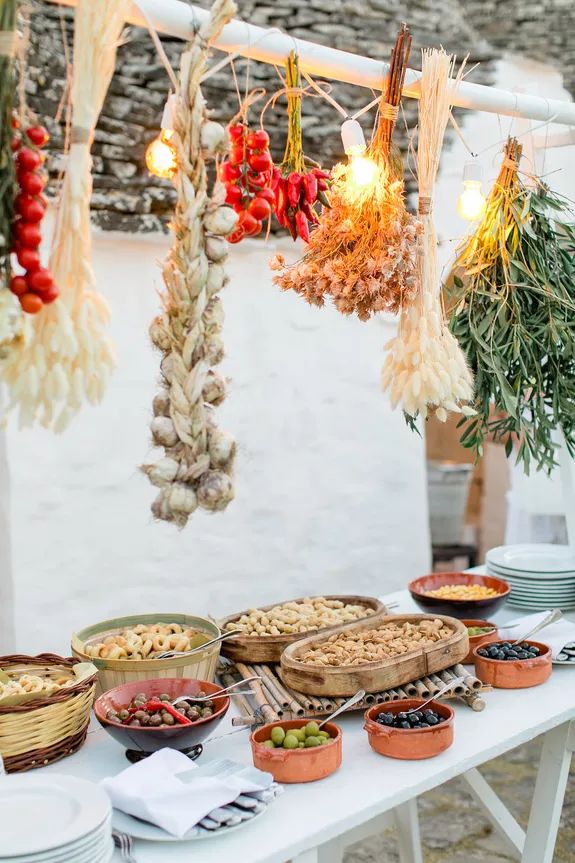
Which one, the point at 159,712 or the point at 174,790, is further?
the point at 159,712

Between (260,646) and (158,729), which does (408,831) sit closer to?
(260,646)

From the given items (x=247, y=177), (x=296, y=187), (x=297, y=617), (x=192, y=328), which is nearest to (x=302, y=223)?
(x=296, y=187)

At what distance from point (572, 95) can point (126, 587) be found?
153 inches

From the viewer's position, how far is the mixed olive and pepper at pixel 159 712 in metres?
2.07

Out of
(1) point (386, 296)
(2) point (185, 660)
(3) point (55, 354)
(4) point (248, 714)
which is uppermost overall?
(1) point (386, 296)

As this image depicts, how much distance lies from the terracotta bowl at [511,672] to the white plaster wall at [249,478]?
7.44ft

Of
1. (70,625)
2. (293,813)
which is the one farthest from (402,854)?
(70,625)

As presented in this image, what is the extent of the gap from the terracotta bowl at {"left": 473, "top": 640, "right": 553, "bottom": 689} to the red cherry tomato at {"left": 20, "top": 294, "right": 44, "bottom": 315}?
1643mm

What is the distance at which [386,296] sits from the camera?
90.5 inches

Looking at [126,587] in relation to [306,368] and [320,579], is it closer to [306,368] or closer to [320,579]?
[320,579]

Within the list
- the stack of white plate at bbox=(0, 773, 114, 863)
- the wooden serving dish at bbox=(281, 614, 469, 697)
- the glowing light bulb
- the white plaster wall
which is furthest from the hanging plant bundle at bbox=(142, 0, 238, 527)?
the white plaster wall

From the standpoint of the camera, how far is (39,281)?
1559 millimetres

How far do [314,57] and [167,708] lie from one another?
63.7 inches

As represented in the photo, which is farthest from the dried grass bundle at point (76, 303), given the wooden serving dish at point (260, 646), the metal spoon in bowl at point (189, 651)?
the wooden serving dish at point (260, 646)
